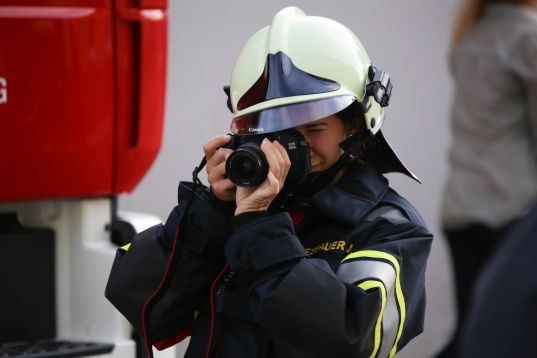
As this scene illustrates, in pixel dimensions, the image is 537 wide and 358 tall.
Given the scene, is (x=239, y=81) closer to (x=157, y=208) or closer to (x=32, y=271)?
(x=32, y=271)

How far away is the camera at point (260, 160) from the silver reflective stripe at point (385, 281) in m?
0.26

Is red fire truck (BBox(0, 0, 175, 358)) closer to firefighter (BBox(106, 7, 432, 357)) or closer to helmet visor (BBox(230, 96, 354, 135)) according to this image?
firefighter (BBox(106, 7, 432, 357))

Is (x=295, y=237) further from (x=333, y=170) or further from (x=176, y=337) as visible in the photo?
(x=176, y=337)

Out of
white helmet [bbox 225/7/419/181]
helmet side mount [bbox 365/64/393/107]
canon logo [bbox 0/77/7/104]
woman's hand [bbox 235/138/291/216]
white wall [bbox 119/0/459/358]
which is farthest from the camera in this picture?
white wall [bbox 119/0/459/358]

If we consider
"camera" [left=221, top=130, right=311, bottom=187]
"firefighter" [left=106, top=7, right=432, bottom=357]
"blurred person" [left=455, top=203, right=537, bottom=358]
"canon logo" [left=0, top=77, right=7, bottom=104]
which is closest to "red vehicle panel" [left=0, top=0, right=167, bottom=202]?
"canon logo" [left=0, top=77, right=7, bottom=104]

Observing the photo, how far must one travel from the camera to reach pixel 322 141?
6.95ft

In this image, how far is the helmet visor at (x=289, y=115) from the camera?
2.04m

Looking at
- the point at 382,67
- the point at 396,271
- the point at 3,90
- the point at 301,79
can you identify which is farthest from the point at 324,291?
the point at 382,67

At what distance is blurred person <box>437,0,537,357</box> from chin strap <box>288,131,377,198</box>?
62cm

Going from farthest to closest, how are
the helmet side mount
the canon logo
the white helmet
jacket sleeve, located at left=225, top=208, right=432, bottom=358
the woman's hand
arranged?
the canon logo
the helmet side mount
the white helmet
the woman's hand
jacket sleeve, located at left=225, top=208, right=432, bottom=358

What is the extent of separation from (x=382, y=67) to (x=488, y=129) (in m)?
1.92

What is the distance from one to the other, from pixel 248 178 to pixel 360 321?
417mm

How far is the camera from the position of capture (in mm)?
1975

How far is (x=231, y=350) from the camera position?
2037mm
